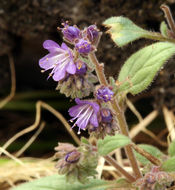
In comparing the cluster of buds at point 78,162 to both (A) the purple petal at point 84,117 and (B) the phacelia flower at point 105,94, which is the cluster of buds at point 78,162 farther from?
(B) the phacelia flower at point 105,94

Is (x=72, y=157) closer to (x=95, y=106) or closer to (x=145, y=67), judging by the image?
(x=95, y=106)

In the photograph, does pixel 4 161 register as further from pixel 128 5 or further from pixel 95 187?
pixel 128 5

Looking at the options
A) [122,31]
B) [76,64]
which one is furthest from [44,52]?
[76,64]

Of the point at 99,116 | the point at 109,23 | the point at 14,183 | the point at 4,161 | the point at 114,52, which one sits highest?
the point at 109,23

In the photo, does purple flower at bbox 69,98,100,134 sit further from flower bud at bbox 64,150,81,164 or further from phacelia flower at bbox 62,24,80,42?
phacelia flower at bbox 62,24,80,42

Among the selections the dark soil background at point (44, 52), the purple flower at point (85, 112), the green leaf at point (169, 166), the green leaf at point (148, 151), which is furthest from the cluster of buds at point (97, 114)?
the dark soil background at point (44, 52)

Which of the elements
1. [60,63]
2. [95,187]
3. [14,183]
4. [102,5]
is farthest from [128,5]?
[14,183]

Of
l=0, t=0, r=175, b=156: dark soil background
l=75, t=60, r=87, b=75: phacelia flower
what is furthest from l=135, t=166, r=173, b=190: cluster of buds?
l=0, t=0, r=175, b=156: dark soil background
